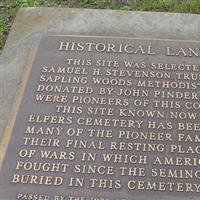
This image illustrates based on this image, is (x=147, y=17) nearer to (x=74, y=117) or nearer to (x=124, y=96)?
(x=124, y=96)

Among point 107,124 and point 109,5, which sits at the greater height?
point 109,5

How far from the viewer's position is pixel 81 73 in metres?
4.34

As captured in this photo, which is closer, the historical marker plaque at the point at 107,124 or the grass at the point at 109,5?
the historical marker plaque at the point at 107,124

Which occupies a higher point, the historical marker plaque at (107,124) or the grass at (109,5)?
the grass at (109,5)

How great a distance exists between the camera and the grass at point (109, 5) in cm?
564

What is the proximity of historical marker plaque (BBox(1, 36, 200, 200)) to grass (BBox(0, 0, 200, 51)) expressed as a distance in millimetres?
1179

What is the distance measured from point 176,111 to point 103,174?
826 millimetres

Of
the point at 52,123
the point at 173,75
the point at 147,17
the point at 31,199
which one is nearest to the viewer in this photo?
the point at 31,199

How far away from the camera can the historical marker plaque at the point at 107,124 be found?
362 centimetres

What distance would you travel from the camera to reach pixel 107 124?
3.97 metres

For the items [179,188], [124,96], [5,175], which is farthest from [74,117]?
[179,188]

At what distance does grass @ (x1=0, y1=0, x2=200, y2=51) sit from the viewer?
5.64m

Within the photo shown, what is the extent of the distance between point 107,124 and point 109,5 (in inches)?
88.7

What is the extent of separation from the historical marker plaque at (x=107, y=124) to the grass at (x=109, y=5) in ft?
3.87
